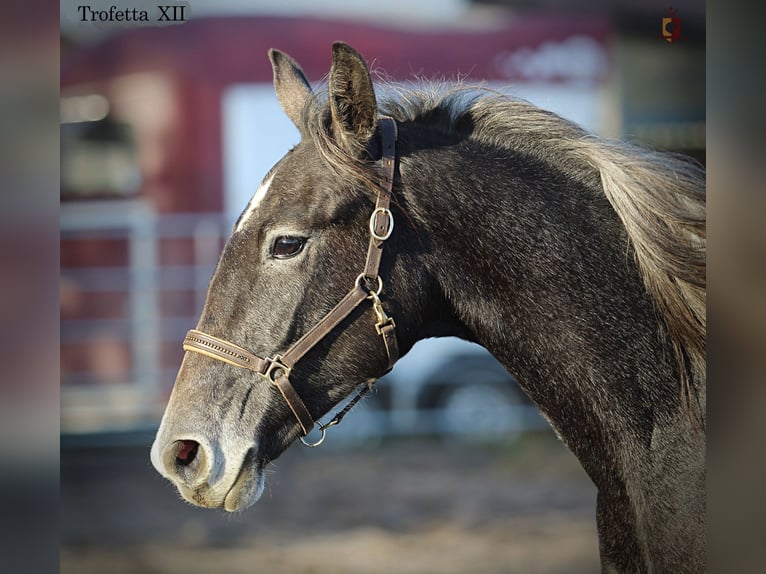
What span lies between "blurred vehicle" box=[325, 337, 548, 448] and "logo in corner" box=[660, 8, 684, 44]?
5.38 feet

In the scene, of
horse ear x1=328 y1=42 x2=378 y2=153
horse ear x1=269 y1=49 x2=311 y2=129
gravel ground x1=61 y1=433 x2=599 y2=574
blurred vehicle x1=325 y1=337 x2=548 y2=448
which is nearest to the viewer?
horse ear x1=328 y1=42 x2=378 y2=153

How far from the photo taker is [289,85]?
2.21 meters

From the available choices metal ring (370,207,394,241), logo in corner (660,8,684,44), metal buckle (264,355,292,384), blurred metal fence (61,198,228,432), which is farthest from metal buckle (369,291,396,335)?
logo in corner (660,8,684,44)

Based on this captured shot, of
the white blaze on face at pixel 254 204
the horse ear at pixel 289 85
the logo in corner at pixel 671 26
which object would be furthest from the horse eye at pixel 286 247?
the logo in corner at pixel 671 26

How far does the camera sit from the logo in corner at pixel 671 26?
323 cm

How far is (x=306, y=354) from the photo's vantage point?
6.28ft

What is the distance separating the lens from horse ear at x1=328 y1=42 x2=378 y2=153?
1885 mm

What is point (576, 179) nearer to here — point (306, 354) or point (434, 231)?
point (434, 231)

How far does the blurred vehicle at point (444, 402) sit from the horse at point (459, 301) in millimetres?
1496

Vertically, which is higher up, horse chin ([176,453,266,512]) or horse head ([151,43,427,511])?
horse head ([151,43,427,511])

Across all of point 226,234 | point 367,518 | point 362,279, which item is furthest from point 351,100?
point 367,518

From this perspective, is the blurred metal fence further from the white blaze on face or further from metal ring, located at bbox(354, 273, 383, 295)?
metal ring, located at bbox(354, 273, 383, 295)
